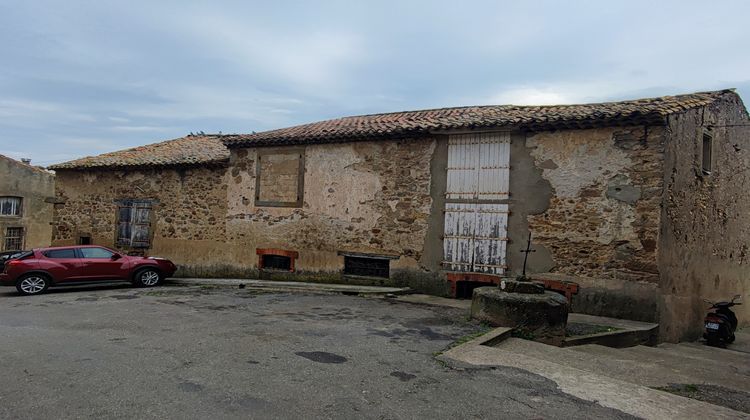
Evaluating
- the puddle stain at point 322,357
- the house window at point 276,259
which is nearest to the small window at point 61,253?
the house window at point 276,259

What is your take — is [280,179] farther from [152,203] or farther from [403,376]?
[403,376]

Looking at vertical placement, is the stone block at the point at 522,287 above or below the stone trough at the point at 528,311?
above

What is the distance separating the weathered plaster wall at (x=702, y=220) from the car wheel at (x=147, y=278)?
12003 millimetres

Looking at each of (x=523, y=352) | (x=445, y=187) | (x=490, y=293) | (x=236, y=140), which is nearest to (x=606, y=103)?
(x=445, y=187)

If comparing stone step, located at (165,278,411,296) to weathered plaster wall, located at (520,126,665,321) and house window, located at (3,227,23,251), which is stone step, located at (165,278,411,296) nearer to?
weathered plaster wall, located at (520,126,665,321)

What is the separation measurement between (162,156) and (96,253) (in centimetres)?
406

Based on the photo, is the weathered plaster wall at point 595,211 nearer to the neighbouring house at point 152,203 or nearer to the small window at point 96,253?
the neighbouring house at point 152,203

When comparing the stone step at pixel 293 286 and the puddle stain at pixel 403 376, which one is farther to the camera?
the stone step at pixel 293 286

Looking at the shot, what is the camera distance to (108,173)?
15.5 meters

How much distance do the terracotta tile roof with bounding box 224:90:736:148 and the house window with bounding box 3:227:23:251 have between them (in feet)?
51.2

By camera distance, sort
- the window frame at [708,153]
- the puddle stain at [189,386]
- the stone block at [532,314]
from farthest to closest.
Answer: the window frame at [708,153], the stone block at [532,314], the puddle stain at [189,386]

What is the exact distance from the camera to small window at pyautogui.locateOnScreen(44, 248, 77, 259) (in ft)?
39.2

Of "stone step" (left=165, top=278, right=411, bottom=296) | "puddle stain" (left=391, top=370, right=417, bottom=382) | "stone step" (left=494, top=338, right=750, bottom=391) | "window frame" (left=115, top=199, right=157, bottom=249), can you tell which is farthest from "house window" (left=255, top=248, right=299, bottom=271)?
"puddle stain" (left=391, top=370, right=417, bottom=382)

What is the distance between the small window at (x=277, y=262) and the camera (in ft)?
42.9
